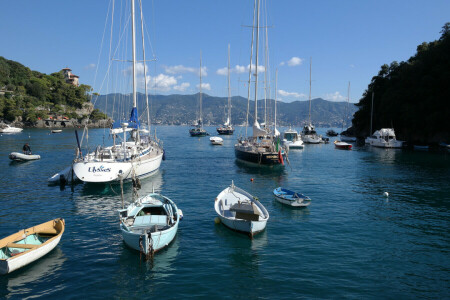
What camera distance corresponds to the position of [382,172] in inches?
1709

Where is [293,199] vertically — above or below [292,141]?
below

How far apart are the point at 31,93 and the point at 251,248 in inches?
7154

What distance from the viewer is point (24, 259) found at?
14.1 m

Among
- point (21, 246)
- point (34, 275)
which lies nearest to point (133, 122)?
point (21, 246)

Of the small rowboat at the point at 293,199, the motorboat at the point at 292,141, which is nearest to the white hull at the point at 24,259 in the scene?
the small rowboat at the point at 293,199

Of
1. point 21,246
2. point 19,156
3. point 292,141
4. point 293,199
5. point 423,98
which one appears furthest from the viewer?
point 292,141

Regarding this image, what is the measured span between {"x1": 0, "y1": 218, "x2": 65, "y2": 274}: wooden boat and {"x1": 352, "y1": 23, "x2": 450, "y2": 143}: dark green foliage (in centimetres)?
7873

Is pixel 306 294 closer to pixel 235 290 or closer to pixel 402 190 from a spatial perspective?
pixel 235 290

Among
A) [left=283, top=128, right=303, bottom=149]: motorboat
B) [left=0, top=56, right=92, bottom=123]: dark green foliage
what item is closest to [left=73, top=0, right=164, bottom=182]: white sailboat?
[left=283, top=128, right=303, bottom=149]: motorboat

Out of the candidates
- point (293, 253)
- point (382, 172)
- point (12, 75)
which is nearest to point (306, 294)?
point (293, 253)

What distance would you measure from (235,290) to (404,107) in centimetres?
8320

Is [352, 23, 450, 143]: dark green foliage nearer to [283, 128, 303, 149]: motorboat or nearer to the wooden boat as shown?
[283, 128, 303, 149]: motorboat

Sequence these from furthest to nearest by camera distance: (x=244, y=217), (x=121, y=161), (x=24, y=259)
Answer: (x=121, y=161)
(x=244, y=217)
(x=24, y=259)

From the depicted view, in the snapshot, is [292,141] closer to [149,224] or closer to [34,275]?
[149,224]
